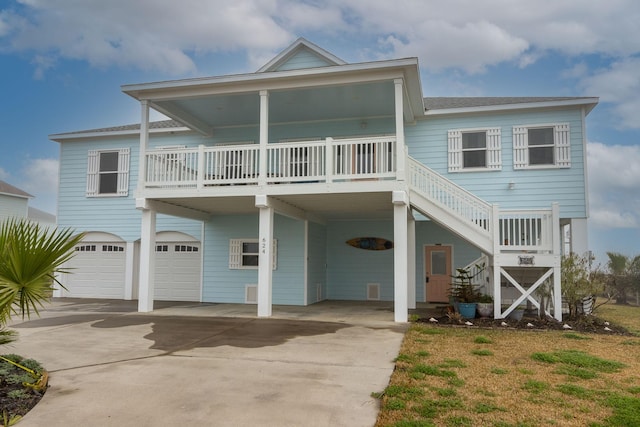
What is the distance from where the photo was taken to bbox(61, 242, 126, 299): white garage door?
15508 mm

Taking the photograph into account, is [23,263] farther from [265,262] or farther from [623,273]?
[623,273]

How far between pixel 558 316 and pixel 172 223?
475 inches

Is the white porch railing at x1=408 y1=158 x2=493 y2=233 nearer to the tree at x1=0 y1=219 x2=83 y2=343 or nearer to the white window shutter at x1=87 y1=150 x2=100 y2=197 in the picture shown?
the tree at x1=0 y1=219 x2=83 y2=343

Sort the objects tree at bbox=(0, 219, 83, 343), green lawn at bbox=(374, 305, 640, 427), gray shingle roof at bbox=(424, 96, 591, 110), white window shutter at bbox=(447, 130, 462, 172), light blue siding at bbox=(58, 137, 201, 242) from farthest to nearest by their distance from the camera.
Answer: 1. light blue siding at bbox=(58, 137, 201, 242)
2. white window shutter at bbox=(447, 130, 462, 172)
3. gray shingle roof at bbox=(424, 96, 591, 110)
4. tree at bbox=(0, 219, 83, 343)
5. green lawn at bbox=(374, 305, 640, 427)

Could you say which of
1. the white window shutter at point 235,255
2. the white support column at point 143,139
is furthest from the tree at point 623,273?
the white support column at point 143,139

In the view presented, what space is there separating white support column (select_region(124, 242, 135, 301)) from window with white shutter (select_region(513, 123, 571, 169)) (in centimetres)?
1309

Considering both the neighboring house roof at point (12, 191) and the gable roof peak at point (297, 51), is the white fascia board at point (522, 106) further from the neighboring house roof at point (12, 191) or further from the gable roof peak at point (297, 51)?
the neighboring house roof at point (12, 191)

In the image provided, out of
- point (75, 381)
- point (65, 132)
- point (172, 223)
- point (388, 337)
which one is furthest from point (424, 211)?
point (65, 132)

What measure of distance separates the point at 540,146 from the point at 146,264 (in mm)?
11610

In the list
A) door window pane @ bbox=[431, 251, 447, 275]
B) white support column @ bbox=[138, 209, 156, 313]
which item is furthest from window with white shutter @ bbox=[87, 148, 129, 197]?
door window pane @ bbox=[431, 251, 447, 275]

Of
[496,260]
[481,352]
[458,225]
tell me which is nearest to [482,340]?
[481,352]

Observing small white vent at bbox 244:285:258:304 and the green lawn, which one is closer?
the green lawn

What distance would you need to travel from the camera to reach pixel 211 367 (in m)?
5.89

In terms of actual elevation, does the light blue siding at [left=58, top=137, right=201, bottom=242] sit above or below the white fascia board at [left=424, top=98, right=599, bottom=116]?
below
